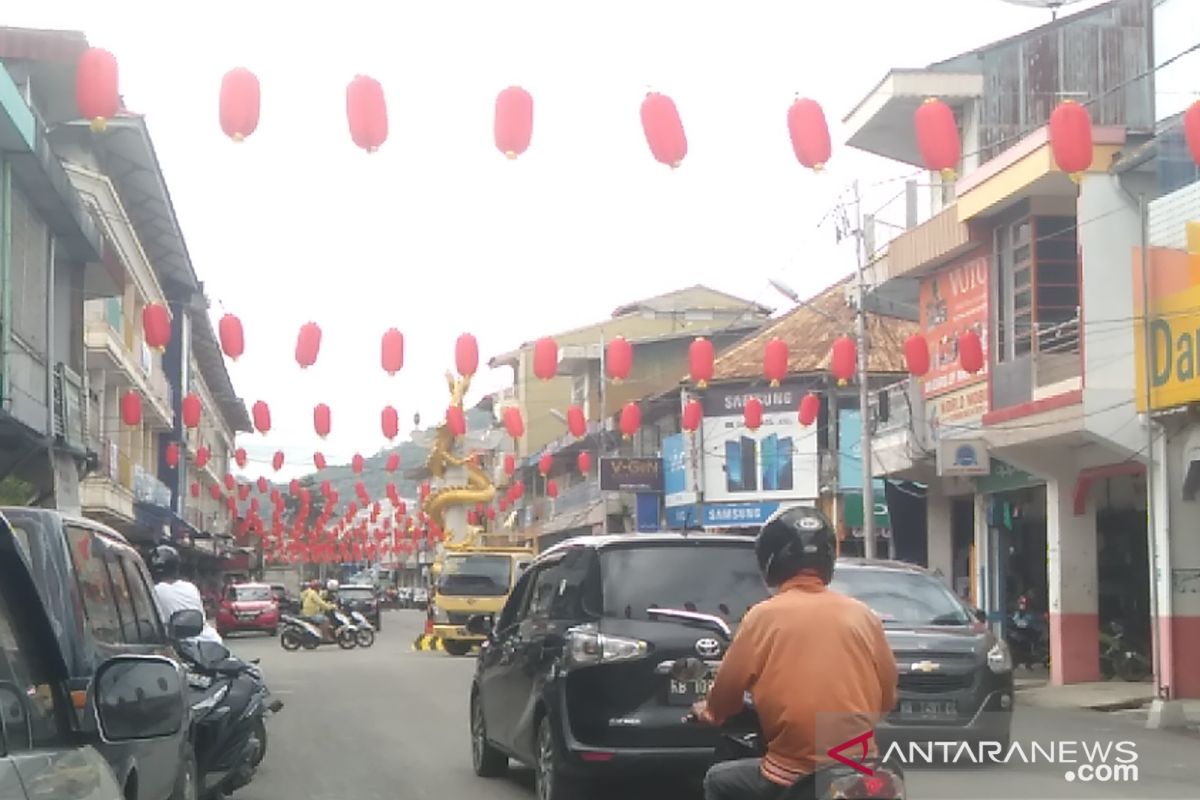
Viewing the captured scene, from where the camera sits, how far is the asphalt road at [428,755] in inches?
430

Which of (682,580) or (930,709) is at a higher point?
(682,580)

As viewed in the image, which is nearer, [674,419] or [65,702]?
[65,702]

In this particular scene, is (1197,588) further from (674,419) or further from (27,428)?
(674,419)

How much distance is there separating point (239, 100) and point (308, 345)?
988cm

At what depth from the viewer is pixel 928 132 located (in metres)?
13.7

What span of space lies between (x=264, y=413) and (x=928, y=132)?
18957mm

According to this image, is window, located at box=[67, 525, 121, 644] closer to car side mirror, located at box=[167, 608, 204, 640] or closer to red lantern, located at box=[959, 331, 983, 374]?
car side mirror, located at box=[167, 608, 204, 640]

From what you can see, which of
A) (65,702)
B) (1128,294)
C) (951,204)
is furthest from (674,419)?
(65,702)

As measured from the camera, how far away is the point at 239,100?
1212 cm

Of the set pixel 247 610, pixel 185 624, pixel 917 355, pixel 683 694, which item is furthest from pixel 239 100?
pixel 247 610

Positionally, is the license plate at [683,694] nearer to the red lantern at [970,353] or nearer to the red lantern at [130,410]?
the red lantern at [970,353]

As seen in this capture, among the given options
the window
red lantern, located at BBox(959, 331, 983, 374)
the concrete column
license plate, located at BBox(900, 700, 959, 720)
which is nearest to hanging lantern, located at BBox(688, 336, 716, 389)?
red lantern, located at BBox(959, 331, 983, 374)

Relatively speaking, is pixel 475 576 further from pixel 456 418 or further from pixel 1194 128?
pixel 1194 128

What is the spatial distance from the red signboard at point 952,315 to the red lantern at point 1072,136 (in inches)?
380
